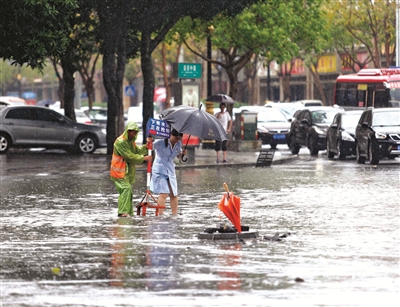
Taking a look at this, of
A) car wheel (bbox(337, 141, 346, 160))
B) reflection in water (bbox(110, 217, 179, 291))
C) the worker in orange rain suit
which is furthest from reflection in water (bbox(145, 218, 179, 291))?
car wheel (bbox(337, 141, 346, 160))

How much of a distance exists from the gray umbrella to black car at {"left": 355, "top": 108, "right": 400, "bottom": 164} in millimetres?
14381

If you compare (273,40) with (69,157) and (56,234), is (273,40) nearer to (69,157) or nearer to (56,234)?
(69,157)

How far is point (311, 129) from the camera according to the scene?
128 feet

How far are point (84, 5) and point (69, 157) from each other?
4651 mm

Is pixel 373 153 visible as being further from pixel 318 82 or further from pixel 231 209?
pixel 318 82

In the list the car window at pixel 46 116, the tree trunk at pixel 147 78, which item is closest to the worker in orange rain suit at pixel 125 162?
the tree trunk at pixel 147 78

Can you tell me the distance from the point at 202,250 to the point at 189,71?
22984mm

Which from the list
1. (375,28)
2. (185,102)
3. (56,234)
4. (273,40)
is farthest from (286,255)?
(375,28)

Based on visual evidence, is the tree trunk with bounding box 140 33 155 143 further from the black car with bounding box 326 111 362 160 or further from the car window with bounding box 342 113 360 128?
the car window with bounding box 342 113 360 128

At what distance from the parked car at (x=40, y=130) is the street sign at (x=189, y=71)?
14.9 feet

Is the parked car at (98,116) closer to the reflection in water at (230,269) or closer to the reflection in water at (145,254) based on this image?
the reflection in water at (145,254)

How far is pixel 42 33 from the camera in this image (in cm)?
3155

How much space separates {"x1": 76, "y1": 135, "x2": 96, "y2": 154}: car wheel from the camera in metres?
38.5

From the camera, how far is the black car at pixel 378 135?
101 ft
